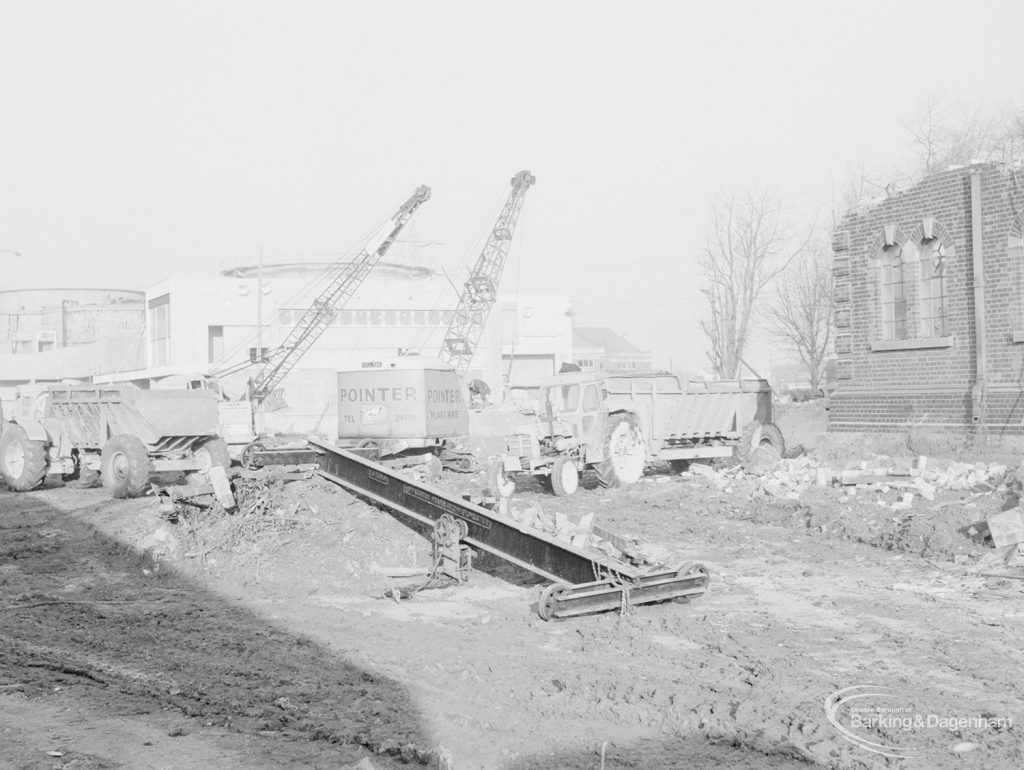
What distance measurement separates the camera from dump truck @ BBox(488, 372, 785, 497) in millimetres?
16516

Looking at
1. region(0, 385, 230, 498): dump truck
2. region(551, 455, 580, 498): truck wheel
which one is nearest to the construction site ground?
region(551, 455, 580, 498): truck wheel

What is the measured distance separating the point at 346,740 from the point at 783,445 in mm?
15959

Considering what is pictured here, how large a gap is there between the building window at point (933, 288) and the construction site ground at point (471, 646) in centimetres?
537

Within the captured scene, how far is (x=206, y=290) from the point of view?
55906 millimetres

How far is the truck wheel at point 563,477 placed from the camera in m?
16.2

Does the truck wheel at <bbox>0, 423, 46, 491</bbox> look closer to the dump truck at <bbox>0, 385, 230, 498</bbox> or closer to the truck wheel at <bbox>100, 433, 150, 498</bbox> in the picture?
the dump truck at <bbox>0, 385, 230, 498</bbox>

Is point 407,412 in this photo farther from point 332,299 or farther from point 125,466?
point 332,299

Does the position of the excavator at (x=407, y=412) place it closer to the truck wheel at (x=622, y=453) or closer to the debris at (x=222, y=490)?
the truck wheel at (x=622, y=453)

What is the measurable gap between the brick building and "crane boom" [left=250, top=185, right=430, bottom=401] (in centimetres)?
3780

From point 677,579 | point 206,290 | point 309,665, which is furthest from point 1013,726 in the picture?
point 206,290

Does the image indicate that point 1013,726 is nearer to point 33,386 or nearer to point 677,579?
point 677,579

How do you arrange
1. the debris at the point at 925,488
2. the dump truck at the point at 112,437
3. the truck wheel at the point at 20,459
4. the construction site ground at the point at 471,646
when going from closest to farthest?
the construction site ground at the point at 471,646
the debris at the point at 925,488
the dump truck at the point at 112,437
the truck wheel at the point at 20,459

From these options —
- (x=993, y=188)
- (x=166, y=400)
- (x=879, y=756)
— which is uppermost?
(x=993, y=188)

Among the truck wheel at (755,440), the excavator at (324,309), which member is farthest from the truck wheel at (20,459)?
the excavator at (324,309)
